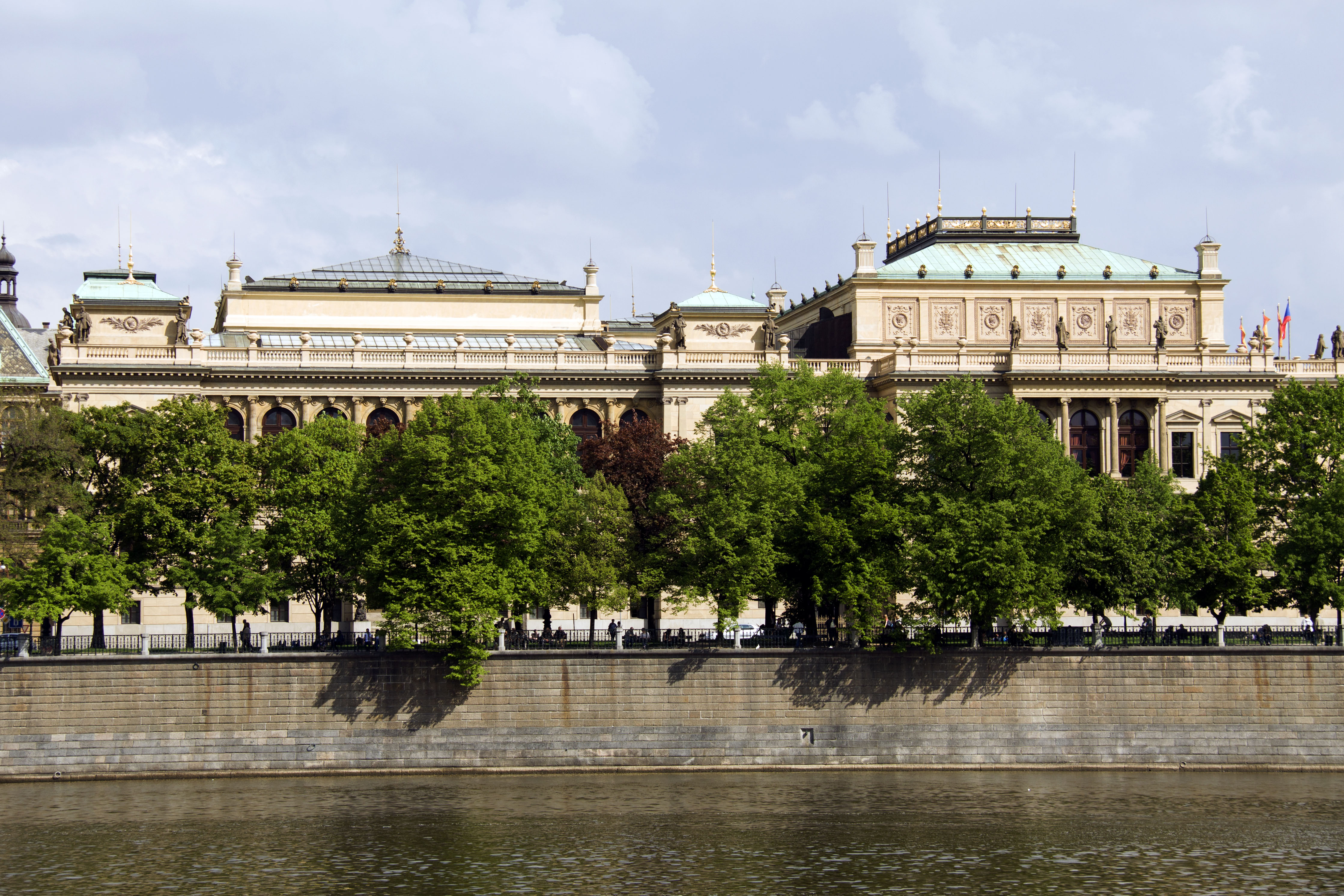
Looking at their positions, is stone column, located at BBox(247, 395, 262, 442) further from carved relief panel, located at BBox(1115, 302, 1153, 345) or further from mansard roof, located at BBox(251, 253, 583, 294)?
carved relief panel, located at BBox(1115, 302, 1153, 345)

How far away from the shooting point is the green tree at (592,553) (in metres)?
69.6

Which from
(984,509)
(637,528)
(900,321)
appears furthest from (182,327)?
(984,509)

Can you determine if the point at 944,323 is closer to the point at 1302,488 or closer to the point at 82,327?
the point at 1302,488

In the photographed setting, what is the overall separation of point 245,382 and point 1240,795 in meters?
54.0

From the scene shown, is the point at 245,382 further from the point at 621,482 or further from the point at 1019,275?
the point at 1019,275

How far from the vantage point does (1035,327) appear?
10256cm

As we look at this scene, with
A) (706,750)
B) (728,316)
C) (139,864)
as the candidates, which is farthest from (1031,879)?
(728,316)

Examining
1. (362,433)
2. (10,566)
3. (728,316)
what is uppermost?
(728,316)

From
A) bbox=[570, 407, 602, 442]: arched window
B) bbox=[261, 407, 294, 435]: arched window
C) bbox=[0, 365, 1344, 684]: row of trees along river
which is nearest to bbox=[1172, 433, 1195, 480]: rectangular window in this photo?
bbox=[0, 365, 1344, 684]: row of trees along river

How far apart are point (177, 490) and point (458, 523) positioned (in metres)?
11.8

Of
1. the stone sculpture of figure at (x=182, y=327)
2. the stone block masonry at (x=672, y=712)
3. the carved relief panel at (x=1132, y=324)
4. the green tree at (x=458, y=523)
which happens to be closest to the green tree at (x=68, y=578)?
the stone block masonry at (x=672, y=712)

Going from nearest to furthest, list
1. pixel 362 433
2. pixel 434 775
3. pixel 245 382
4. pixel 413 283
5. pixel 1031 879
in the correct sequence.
A: pixel 1031 879, pixel 434 775, pixel 362 433, pixel 245 382, pixel 413 283

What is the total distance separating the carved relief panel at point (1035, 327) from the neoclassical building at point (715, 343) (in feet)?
0.28

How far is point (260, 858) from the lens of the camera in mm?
49719
